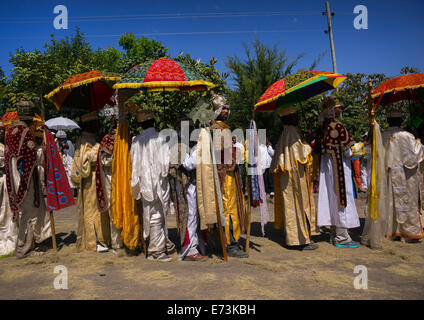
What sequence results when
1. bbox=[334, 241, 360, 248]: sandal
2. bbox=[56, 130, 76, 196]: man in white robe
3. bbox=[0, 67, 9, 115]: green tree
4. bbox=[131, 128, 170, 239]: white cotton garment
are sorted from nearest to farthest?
bbox=[131, 128, 170, 239]: white cotton garment → bbox=[334, 241, 360, 248]: sandal → bbox=[56, 130, 76, 196]: man in white robe → bbox=[0, 67, 9, 115]: green tree

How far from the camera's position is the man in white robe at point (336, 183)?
5.15m

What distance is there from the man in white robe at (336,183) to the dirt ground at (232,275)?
362 mm

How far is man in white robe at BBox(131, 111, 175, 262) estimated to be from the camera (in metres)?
4.56

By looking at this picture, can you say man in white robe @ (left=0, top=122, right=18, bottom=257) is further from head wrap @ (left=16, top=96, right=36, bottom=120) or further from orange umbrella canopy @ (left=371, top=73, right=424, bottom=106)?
orange umbrella canopy @ (left=371, top=73, right=424, bottom=106)

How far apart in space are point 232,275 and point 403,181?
3534mm

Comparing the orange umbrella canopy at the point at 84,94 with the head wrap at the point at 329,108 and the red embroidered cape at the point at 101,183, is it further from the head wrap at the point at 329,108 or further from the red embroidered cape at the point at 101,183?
the head wrap at the point at 329,108

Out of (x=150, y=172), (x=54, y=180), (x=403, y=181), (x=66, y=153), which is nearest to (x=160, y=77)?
(x=150, y=172)

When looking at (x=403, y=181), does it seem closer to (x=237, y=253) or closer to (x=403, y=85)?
(x=403, y=85)

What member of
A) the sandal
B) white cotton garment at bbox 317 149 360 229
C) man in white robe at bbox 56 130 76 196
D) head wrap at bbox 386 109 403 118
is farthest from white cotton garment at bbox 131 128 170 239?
man in white robe at bbox 56 130 76 196

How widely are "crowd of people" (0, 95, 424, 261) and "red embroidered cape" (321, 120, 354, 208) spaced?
0.05 ft
